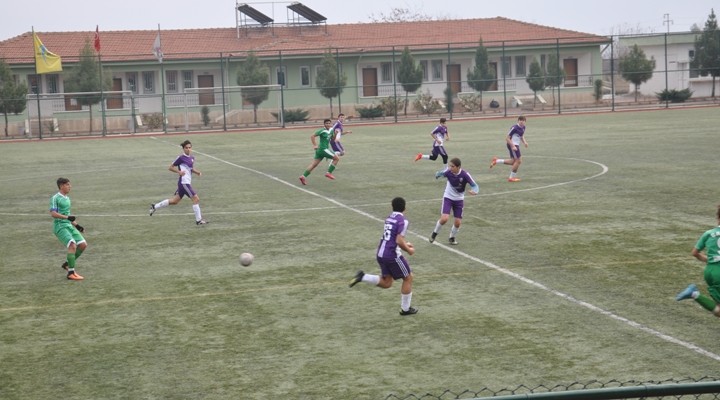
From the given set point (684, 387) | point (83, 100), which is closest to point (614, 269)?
point (684, 387)

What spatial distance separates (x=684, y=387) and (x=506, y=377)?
4.24 metres

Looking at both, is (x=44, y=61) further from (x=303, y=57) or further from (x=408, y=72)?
(x=408, y=72)

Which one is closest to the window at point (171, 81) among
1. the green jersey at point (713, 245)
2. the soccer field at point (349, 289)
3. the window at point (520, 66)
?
the window at point (520, 66)

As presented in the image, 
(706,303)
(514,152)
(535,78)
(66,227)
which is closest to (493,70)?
(535,78)

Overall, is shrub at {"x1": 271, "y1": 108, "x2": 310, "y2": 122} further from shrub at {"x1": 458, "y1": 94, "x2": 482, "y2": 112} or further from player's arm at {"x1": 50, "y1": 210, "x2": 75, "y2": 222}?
player's arm at {"x1": 50, "y1": 210, "x2": 75, "y2": 222}

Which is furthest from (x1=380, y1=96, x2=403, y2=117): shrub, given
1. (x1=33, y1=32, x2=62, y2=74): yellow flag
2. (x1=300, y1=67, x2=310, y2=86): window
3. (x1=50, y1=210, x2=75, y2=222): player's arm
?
(x1=50, y1=210, x2=75, y2=222): player's arm

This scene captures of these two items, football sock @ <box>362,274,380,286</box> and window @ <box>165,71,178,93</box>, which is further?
window @ <box>165,71,178,93</box>

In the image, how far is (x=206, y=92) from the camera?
230 feet

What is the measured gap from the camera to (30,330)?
13109 mm

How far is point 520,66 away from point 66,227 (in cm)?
6574

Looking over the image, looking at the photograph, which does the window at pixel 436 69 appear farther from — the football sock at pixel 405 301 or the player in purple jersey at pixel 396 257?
the football sock at pixel 405 301

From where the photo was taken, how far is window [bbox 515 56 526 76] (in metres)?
78.6

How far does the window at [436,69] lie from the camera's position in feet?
256

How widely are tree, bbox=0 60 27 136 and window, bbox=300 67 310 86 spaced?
22296mm
